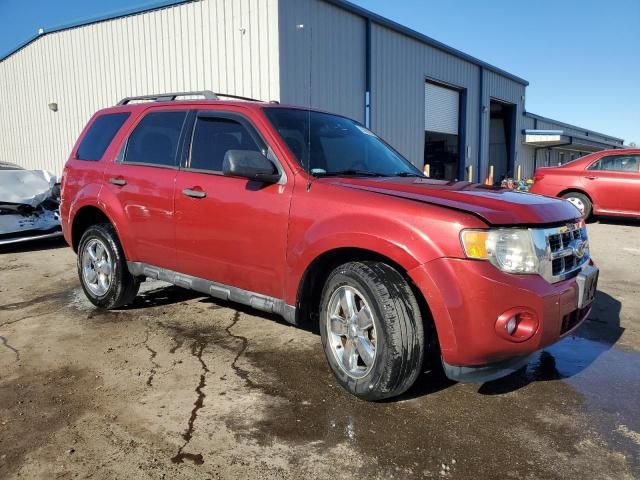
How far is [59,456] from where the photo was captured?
2.50 m

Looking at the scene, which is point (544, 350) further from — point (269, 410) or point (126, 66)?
point (126, 66)

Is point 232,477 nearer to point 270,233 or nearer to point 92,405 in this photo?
point 92,405

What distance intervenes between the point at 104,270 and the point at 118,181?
0.89 m

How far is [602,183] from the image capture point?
10.8 meters

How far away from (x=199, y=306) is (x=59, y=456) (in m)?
2.60

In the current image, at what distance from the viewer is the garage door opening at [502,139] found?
2561cm

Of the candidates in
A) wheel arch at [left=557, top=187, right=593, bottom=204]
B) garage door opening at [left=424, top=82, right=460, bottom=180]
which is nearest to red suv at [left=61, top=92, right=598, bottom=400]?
wheel arch at [left=557, top=187, right=593, bottom=204]

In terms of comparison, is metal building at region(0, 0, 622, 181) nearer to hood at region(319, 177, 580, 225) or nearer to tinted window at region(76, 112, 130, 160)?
tinted window at region(76, 112, 130, 160)

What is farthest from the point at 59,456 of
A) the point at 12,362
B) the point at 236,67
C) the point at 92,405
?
the point at 236,67

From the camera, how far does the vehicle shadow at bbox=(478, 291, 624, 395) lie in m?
3.41

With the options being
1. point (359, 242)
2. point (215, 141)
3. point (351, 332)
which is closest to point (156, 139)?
point (215, 141)

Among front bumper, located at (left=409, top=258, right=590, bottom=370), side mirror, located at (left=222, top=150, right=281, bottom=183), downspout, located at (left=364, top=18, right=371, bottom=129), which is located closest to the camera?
front bumper, located at (left=409, top=258, right=590, bottom=370)

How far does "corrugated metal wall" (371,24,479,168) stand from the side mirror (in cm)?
1160

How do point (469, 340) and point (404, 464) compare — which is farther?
point (469, 340)
